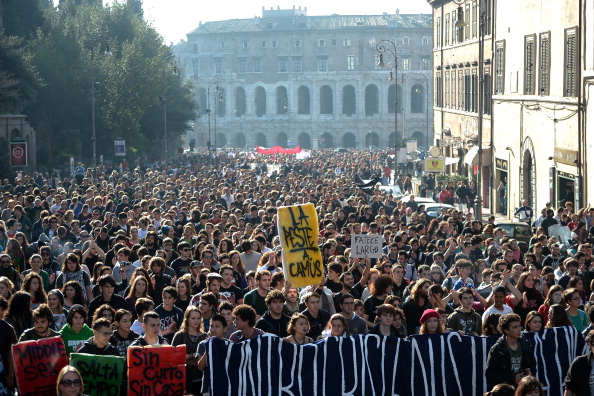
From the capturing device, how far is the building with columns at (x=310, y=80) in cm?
13350

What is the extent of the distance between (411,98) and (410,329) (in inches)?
4771

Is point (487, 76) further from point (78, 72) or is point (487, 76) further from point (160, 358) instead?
point (160, 358)

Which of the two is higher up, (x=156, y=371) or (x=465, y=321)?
(x=156, y=371)

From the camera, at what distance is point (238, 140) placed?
13750 centimetres

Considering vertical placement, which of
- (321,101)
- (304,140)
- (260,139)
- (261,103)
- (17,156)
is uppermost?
(321,101)

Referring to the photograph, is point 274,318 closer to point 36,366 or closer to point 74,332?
point 74,332

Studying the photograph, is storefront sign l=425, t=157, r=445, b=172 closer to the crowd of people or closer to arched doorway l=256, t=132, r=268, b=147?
the crowd of people

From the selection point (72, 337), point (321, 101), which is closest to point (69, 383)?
point (72, 337)

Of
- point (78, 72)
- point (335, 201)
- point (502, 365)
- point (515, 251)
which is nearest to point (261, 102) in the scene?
point (78, 72)

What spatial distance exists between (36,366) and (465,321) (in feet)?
15.1

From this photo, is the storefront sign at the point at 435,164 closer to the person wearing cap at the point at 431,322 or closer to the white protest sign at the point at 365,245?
the white protest sign at the point at 365,245

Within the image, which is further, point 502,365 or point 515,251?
point 515,251

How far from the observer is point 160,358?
950cm

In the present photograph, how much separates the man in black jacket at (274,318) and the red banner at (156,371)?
2.13 m
